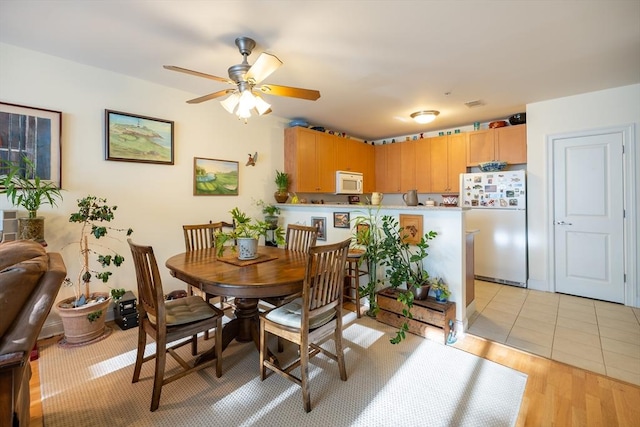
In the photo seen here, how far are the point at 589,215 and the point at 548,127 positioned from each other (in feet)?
4.01

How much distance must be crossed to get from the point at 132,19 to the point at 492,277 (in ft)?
16.4

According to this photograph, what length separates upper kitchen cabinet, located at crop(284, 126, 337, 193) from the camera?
4.35 metres

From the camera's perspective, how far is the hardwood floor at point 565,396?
162cm

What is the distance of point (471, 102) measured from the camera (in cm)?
373

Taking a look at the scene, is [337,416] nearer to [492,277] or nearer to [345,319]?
[345,319]

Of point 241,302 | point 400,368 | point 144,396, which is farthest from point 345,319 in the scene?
point 144,396

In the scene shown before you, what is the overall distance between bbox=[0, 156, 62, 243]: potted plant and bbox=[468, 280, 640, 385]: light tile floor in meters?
3.80

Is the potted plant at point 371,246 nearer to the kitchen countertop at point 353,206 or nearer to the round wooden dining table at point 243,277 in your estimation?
the kitchen countertop at point 353,206

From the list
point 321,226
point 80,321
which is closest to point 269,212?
point 321,226

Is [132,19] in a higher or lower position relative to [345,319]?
higher

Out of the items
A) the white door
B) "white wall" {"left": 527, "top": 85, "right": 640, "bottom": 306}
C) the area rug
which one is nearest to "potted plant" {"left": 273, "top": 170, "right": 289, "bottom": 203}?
the area rug

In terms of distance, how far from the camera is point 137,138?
3004 millimetres

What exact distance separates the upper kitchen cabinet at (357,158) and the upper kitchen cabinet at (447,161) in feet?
3.89

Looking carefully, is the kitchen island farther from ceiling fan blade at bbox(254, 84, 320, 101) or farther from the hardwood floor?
ceiling fan blade at bbox(254, 84, 320, 101)
